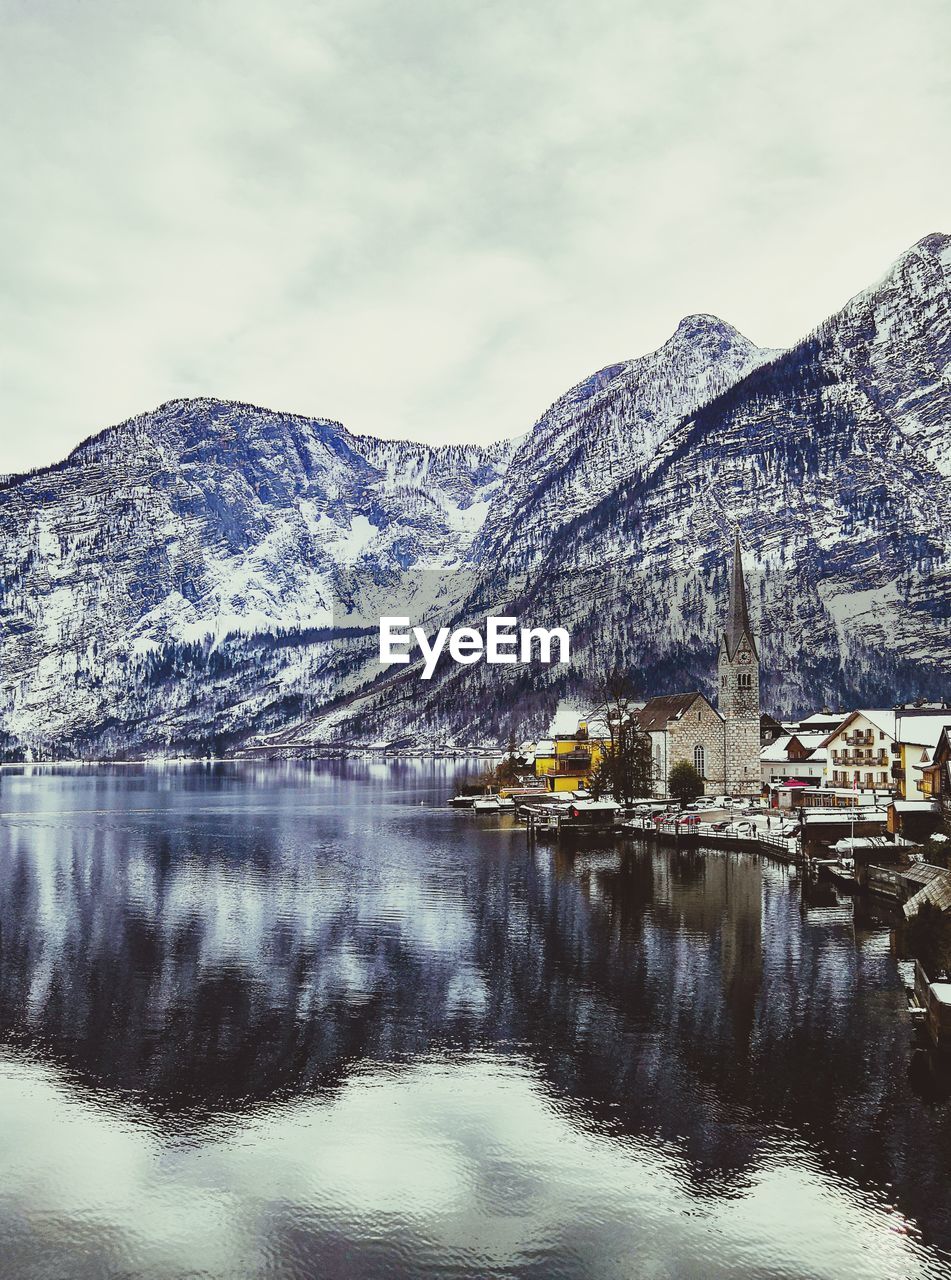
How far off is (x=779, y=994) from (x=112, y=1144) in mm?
27147

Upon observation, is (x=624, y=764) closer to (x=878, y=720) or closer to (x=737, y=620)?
(x=878, y=720)

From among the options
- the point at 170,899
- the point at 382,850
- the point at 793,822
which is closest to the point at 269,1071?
the point at 170,899

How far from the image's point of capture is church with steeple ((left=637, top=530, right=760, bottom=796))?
147375 mm

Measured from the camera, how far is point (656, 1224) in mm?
25750

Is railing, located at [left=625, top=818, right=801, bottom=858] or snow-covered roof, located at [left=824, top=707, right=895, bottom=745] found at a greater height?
snow-covered roof, located at [left=824, top=707, right=895, bottom=745]

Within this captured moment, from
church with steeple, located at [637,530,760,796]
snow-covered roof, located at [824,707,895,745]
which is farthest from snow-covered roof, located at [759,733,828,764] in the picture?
snow-covered roof, located at [824,707,895,745]

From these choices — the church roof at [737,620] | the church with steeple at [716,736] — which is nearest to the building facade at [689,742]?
the church with steeple at [716,736]

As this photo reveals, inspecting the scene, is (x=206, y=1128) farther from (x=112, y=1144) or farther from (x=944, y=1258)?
(x=944, y=1258)

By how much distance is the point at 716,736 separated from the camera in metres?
150

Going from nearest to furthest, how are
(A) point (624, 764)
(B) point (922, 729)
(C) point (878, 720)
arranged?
(B) point (922, 729) < (C) point (878, 720) < (A) point (624, 764)

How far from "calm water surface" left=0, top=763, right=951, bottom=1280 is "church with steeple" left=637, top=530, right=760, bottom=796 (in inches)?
3155

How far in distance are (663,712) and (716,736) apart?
7.97 m

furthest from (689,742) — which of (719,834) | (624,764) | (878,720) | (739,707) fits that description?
(719,834)

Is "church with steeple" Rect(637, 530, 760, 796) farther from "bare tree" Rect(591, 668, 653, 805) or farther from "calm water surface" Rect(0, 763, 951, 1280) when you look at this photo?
"calm water surface" Rect(0, 763, 951, 1280)
